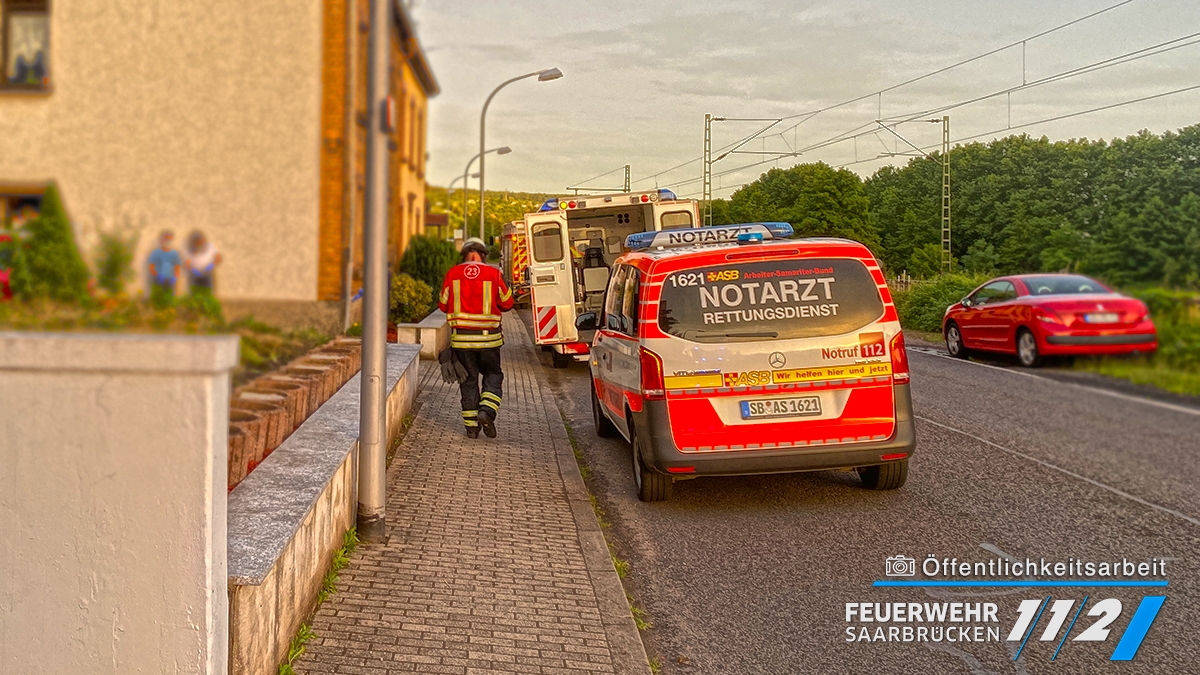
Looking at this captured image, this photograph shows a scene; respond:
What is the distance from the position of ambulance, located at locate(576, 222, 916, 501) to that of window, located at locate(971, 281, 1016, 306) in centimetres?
402

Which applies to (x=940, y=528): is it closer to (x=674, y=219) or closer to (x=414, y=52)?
(x=414, y=52)

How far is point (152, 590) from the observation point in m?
2.52

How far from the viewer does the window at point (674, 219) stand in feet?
46.8

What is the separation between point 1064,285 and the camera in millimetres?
792

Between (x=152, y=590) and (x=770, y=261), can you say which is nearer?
(x=152, y=590)

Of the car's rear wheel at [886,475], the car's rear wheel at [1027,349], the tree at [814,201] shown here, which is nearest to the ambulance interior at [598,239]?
the car's rear wheel at [886,475]

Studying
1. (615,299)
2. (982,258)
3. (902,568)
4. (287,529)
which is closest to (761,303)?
(615,299)

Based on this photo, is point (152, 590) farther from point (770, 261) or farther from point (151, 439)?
point (770, 261)

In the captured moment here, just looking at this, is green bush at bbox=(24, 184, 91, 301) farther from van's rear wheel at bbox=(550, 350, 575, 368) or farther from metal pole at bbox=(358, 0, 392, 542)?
van's rear wheel at bbox=(550, 350, 575, 368)

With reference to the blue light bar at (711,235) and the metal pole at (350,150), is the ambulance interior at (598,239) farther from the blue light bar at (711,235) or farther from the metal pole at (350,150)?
the metal pole at (350,150)

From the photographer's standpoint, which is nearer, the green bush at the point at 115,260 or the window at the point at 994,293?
the window at the point at 994,293

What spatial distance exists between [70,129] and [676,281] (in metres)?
4.63

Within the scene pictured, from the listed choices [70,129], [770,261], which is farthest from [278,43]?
[770,261]

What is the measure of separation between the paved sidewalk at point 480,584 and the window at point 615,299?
1150 millimetres
